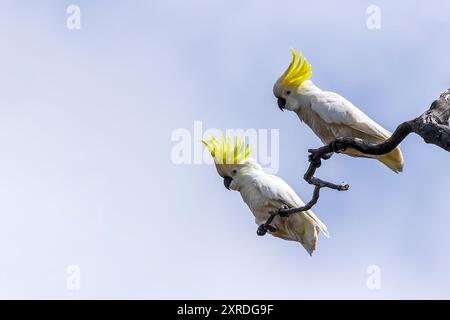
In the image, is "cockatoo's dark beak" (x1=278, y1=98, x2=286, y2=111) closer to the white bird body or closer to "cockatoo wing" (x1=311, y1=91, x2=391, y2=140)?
"cockatoo wing" (x1=311, y1=91, x2=391, y2=140)

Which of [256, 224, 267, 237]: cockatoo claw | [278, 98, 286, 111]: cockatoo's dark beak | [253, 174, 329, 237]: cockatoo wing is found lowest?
[256, 224, 267, 237]: cockatoo claw

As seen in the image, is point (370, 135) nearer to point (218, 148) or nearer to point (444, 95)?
point (218, 148)

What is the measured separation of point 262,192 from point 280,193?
0.71ft

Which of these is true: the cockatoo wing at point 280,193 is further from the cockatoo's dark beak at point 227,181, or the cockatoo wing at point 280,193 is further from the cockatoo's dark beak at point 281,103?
the cockatoo's dark beak at point 281,103

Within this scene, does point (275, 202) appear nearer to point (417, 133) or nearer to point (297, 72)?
point (297, 72)

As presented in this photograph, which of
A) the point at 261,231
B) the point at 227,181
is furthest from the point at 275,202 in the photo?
the point at 227,181

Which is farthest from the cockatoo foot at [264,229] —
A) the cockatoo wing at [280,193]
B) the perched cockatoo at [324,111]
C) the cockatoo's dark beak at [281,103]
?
the cockatoo's dark beak at [281,103]

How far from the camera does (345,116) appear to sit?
9414 mm

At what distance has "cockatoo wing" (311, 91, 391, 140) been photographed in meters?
9.26

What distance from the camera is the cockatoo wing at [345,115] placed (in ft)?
30.4

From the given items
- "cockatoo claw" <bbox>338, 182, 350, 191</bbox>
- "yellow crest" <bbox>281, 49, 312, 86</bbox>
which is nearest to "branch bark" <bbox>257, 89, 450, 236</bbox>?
"cockatoo claw" <bbox>338, 182, 350, 191</bbox>

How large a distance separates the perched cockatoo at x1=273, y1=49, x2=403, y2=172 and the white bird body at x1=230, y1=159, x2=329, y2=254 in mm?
790

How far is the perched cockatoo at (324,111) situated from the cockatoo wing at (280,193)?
74cm
